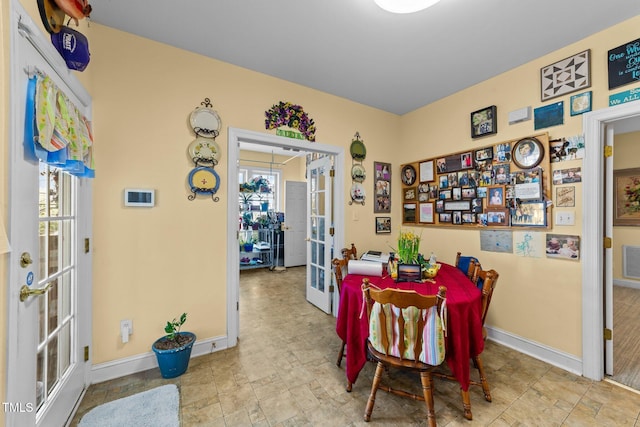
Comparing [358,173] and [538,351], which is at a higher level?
[358,173]

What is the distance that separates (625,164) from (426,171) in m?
4.08

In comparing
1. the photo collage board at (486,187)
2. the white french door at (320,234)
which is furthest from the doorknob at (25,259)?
the photo collage board at (486,187)

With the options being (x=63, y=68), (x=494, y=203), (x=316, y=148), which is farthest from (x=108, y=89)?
(x=494, y=203)

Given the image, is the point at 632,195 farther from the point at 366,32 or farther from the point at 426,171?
the point at 366,32

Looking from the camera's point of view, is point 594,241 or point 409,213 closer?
point 594,241

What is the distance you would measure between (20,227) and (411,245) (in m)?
2.28

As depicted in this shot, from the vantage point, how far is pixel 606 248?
2.00 meters

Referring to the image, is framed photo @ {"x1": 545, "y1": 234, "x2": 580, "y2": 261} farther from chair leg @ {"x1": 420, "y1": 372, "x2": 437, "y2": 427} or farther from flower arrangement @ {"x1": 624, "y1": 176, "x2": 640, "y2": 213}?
flower arrangement @ {"x1": 624, "y1": 176, "x2": 640, "y2": 213}

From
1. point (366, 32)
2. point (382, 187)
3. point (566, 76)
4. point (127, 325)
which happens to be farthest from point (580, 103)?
point (127, 325)

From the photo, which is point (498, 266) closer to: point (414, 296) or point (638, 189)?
point (414, 296)

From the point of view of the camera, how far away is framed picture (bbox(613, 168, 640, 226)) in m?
4.20

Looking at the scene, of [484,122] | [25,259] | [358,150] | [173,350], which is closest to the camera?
[25,259]

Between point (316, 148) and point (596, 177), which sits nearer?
point (596, 177)

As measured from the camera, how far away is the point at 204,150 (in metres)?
2.27
